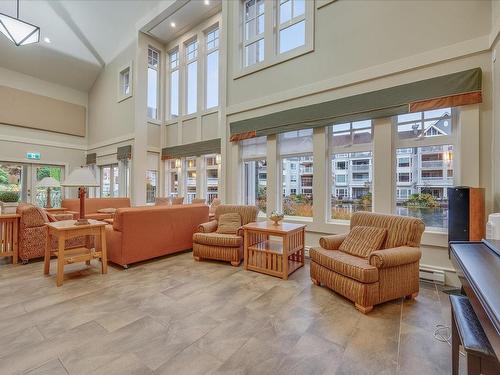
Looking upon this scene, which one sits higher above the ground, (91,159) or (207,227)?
(91,159)

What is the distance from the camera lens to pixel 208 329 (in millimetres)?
2064

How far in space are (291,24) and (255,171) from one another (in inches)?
114

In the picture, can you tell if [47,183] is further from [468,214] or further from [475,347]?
[468,214]

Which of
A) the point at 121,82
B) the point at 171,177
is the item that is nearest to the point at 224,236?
the point at 171,177

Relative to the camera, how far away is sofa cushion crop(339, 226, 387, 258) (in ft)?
9.07

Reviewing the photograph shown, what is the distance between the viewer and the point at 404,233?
2.71 metres

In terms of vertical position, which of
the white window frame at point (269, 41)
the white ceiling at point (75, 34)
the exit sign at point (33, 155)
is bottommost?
the exit sign at point (33, 155)

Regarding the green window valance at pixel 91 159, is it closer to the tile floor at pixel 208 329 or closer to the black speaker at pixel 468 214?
the tile floor at pixel 208 329

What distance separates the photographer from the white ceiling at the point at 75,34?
666 cm

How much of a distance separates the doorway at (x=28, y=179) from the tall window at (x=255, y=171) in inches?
264

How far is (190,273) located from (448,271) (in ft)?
10.8

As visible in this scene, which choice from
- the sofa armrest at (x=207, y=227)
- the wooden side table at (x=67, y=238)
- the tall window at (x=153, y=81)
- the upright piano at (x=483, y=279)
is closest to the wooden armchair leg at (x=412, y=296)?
the upright piano at (x=483, y=279)

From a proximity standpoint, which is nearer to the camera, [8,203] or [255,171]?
[8,203]

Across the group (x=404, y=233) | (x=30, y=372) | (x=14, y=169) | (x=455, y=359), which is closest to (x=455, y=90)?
(x=404, y=233)
